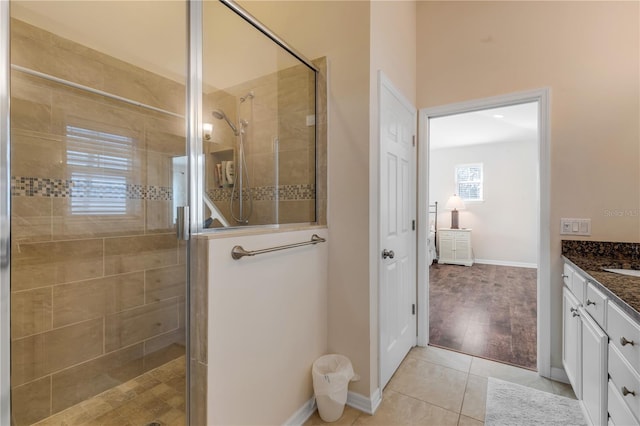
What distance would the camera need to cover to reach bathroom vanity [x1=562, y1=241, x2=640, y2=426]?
3.37 feet

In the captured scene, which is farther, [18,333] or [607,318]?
[18,333]

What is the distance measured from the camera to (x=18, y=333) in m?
1.42

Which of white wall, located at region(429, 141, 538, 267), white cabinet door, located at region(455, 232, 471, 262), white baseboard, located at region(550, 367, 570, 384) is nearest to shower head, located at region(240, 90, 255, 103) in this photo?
white baseboard, located at region(550, 367, 570, 384)

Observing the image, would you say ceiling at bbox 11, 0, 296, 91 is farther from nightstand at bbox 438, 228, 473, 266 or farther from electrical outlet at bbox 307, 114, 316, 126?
nightstand at bbox 438, 228, 473, 266

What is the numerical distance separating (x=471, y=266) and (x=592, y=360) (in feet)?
15.8

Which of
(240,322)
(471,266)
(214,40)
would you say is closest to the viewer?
(240,322)

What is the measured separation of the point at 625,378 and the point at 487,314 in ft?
8.03

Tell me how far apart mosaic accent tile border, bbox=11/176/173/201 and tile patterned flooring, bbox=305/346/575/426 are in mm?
1678

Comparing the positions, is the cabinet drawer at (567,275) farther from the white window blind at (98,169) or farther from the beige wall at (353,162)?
the white window blind at (98,169)

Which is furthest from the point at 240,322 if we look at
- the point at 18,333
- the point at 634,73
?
the point at 634,73

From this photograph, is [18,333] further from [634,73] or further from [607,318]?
[634,73]

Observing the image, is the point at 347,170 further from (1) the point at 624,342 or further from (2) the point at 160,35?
(2) the point at 160,35

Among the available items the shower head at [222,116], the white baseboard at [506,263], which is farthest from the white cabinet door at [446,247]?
Answer: the shower head at [222,116]

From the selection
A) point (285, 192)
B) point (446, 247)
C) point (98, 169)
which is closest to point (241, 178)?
point (285, 192)
